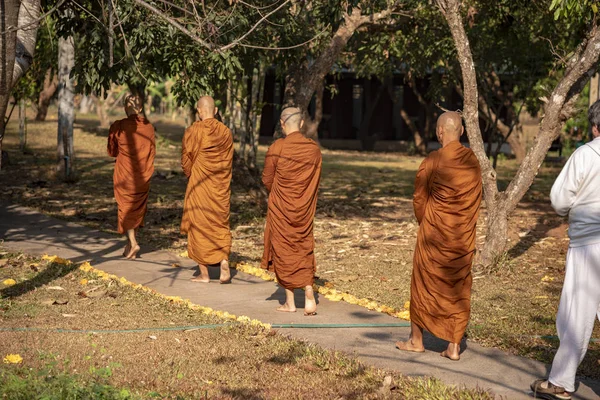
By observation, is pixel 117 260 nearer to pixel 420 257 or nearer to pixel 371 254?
pixel 371 254

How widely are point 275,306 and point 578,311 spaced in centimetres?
341

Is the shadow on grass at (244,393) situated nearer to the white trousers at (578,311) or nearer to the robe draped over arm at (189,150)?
the white trousers at (578,311)

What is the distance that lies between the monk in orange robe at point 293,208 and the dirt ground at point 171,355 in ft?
2.64

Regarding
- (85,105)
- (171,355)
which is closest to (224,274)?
(171,355)

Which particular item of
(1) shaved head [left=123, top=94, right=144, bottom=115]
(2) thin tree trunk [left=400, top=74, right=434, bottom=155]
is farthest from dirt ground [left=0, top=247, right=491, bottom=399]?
(2) thin tree trunk [left=400, top=74, right=434, bottom=155]

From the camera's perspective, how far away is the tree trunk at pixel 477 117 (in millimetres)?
10008

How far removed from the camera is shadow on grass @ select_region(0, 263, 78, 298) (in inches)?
→ 341

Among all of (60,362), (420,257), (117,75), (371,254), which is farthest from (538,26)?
(60,362)

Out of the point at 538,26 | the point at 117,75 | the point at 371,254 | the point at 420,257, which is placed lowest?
the point at 371,254

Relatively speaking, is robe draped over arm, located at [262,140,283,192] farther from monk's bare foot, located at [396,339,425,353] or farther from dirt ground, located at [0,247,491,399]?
monk's bare foot, located at [396,339,425,353]

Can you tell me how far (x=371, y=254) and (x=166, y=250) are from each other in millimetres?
2800

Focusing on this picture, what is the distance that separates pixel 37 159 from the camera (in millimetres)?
22297

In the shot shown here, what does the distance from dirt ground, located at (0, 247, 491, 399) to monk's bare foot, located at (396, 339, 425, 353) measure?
1.89ft

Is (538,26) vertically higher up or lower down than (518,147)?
higher up
